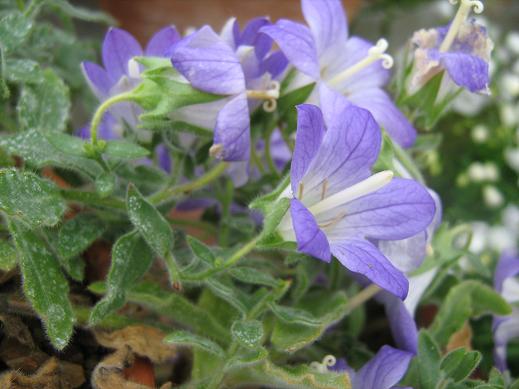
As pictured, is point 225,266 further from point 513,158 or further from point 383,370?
point 513,158

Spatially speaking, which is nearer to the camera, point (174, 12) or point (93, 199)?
point (93, 199)

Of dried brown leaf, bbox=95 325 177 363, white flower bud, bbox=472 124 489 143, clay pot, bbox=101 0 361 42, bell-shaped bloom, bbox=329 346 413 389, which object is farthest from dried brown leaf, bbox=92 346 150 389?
white flower bud, bbox=472 124 489 143

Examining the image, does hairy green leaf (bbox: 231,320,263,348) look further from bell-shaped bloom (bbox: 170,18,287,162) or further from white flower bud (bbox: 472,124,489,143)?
white flower bud (bbox: 472,124,489,143)

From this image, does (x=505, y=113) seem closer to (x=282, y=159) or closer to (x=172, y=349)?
(x=282, y=159)

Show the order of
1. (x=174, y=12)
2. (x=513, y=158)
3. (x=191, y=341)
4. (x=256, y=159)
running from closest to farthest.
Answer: (x=191, y=341), (x=256, y=159), (x=174, y=12), (x=513, y=158)

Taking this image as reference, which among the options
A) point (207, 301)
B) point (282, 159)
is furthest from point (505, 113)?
point (207, 301)

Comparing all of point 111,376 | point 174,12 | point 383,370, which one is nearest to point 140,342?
point 111,376

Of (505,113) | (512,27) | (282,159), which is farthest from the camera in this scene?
(512,27)
